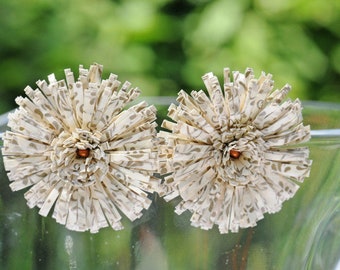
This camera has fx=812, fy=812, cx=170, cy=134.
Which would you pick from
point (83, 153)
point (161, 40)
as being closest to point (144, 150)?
point (83, 153)

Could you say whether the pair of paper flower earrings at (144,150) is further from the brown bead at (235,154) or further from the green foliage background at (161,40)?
the green foliage background at (161,40)

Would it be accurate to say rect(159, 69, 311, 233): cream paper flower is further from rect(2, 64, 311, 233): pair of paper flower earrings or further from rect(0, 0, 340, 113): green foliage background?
rect(0, 0, 340, 113): green foliage background

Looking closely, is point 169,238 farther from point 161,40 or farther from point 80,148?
point 161,40

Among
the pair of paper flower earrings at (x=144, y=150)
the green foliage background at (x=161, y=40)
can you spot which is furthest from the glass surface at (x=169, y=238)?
the green foliage background at (x=161, y=40)

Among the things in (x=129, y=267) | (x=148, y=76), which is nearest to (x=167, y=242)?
(x=129, y=267)

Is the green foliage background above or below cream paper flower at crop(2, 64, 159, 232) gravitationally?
above

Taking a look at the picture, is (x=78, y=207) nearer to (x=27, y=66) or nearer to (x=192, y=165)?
(x=192, y=165)

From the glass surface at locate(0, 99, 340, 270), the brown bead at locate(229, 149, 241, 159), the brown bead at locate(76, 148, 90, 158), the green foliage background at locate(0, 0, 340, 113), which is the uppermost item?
the green foliage background at locate(0, 0, 340, 113)

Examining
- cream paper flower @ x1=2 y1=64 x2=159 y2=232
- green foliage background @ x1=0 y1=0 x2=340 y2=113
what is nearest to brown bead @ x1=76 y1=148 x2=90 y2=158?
cream paper flower @ x1=2 y1=64 x2=159 y2=232
